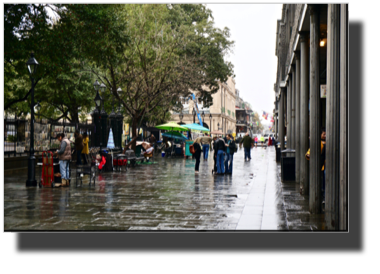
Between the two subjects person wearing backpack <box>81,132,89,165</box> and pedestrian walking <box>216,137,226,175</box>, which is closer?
pedestrian walking <box>216,137,226,175</box>

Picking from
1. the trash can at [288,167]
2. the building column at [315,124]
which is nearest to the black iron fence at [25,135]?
the trash can at [288,167]

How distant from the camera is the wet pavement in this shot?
7.71m

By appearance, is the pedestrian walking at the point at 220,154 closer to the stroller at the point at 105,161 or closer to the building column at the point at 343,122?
the stroller at the point at 105,161

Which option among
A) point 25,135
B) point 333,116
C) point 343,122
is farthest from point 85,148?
point 343,122

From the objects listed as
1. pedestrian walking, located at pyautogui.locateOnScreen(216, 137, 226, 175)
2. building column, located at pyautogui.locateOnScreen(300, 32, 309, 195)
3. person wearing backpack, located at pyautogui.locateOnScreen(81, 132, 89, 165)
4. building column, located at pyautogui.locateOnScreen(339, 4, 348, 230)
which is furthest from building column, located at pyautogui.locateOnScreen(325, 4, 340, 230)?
person wearing backpack, located at pyautogui.locateOnScreen(81, 132, 89, 165)

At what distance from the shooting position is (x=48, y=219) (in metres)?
8.23

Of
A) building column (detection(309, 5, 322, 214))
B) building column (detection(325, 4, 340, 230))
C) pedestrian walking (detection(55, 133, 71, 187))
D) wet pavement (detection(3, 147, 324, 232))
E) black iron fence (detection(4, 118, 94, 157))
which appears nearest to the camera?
building column (detection(325, 4, 340, 230))

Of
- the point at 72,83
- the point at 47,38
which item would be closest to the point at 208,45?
the point at 72,83

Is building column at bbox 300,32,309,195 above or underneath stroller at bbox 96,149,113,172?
above

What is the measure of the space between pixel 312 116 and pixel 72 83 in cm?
2699

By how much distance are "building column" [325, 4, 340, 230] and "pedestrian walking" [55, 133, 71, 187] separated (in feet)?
27.9

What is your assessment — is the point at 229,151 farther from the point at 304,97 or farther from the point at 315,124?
the point at 315,124

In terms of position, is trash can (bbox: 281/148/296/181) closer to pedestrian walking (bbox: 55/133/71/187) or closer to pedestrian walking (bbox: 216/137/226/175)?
pedestrian walking (bbox: 216/137/226/175)

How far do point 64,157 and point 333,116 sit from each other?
8945 millimetres
